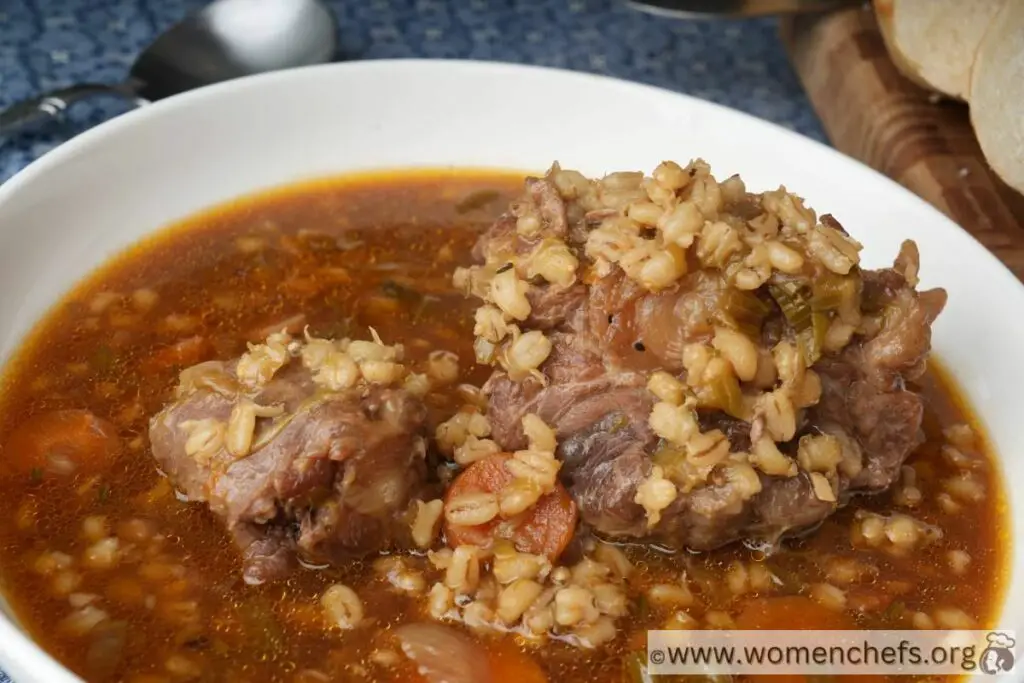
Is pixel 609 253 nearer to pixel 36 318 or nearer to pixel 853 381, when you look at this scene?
pixel 853 381

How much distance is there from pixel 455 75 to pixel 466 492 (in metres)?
2.44

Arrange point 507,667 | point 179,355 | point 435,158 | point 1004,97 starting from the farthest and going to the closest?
point 435,158 → point 1004,97 → point 179,355 → point 507,667

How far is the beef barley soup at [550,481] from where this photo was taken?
3.65 metres

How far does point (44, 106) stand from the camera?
19.6 ft

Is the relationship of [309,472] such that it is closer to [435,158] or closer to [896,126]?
[435,158]

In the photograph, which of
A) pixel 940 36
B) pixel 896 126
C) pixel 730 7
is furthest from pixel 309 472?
pixel 730 7

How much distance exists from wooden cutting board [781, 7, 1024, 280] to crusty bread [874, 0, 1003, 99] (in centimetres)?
17

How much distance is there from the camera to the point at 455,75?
5.62 metres

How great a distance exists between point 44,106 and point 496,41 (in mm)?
2600

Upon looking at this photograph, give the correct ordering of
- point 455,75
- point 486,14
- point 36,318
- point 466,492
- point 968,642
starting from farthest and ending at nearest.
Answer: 1. point 486,14
2. point 455,75
3. point 36,318
4. point 466,492
5. point 968,642

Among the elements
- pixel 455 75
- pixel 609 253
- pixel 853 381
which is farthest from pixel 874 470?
pixel 455 75

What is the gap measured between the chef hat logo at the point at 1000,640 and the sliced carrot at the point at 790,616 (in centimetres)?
42

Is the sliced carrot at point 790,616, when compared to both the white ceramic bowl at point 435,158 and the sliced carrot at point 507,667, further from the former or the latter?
the white ceramic bowl at point 435,158

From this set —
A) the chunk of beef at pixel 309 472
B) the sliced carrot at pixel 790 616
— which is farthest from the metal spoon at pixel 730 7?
the sliced carrot at pixel 790 616
